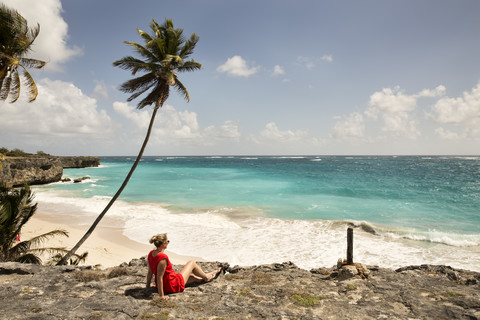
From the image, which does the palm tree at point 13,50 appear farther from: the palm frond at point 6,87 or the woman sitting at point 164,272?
the woman sitting at point 164,272

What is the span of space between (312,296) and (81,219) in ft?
63.1

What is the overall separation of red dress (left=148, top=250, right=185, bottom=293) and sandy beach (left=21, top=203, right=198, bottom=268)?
5528 millimetres

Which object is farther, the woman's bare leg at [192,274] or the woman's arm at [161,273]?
the woman's bare leg at [192,274]

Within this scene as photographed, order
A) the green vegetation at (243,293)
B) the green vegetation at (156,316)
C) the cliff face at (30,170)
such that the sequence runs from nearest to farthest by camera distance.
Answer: the green vegetation at (156,316) < the green vegetation at (243,293) < the cliff face at (30,170)

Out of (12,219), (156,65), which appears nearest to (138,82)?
(156,65)

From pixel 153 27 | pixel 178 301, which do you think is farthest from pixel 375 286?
pixel 153 27

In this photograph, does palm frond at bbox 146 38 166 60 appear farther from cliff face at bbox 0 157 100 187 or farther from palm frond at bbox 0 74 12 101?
cliff face at bbox 0 157 100 187

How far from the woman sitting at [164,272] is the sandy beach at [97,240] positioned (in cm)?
541

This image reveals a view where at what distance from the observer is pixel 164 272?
5.28 meters

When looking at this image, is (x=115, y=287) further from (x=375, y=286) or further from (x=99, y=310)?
(x=375, y=286)

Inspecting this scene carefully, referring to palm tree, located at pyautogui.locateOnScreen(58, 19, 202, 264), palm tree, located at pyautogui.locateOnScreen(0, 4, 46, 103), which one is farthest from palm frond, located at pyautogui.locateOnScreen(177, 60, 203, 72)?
palm tree, located at pyautogui.locateOnScreen(0, 4, 46, 103)

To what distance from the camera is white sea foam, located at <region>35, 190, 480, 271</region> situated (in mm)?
11781

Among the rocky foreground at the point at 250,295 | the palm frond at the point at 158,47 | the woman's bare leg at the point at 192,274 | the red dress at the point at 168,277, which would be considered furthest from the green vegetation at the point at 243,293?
the palm frond at the point at 158,47

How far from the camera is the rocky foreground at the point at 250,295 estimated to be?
4.76 meters
